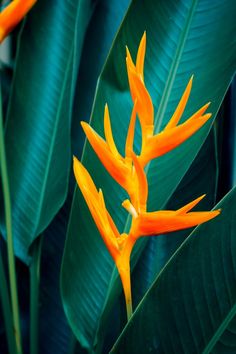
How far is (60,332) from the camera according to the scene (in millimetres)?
1076

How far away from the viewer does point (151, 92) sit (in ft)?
2.60

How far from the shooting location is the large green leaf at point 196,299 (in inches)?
23.7

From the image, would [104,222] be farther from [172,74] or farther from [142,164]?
[172,74]

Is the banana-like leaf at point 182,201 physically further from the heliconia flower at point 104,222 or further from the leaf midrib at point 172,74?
the heliconia flower at point 104,222

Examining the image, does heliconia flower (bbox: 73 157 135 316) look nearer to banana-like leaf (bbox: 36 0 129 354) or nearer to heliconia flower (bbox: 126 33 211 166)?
heliconia flower (bbox: 126 33 211 166)

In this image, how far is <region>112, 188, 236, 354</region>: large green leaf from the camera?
23.7 inches

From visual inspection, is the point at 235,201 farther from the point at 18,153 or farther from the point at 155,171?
the point at 18,153

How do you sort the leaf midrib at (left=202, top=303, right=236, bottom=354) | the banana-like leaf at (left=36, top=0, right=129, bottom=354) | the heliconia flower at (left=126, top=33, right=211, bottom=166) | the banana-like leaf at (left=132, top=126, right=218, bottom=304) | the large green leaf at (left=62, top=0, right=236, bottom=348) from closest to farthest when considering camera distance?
the heliconia flower at (left=126, top=33, right=211, bottom=166), the leaf midrib at (left=202, top=303, right=236, bottom=354), the large green leaf at (left=62, top=0, right=236, bottom=348), the banana-like leaf at (left=132, top=126, right=218, bottom=304), the banana-like leaf at (left=36, top=0, right=129, bottom=354)

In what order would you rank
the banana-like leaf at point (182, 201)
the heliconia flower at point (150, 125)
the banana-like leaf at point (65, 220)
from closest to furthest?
1. the heliconia flower at point (150, 125)
2. the banana-like leaf at point (182, 201)
3. the banana-like leaf at point (65, 220)

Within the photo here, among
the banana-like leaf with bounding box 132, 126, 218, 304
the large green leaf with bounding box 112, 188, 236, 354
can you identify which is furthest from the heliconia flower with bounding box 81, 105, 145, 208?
the banana-like leaf with bounding box 132, 126, 218, 304

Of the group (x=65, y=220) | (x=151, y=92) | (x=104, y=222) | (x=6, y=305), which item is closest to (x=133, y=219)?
(x=104, y=222)

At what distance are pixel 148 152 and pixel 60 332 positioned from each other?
2.23 ft

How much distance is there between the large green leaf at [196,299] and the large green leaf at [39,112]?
0.33 metres

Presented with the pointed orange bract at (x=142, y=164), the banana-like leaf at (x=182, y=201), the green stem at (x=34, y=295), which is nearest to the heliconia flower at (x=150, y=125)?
the pointed orange bract at (x=142, y=164)
